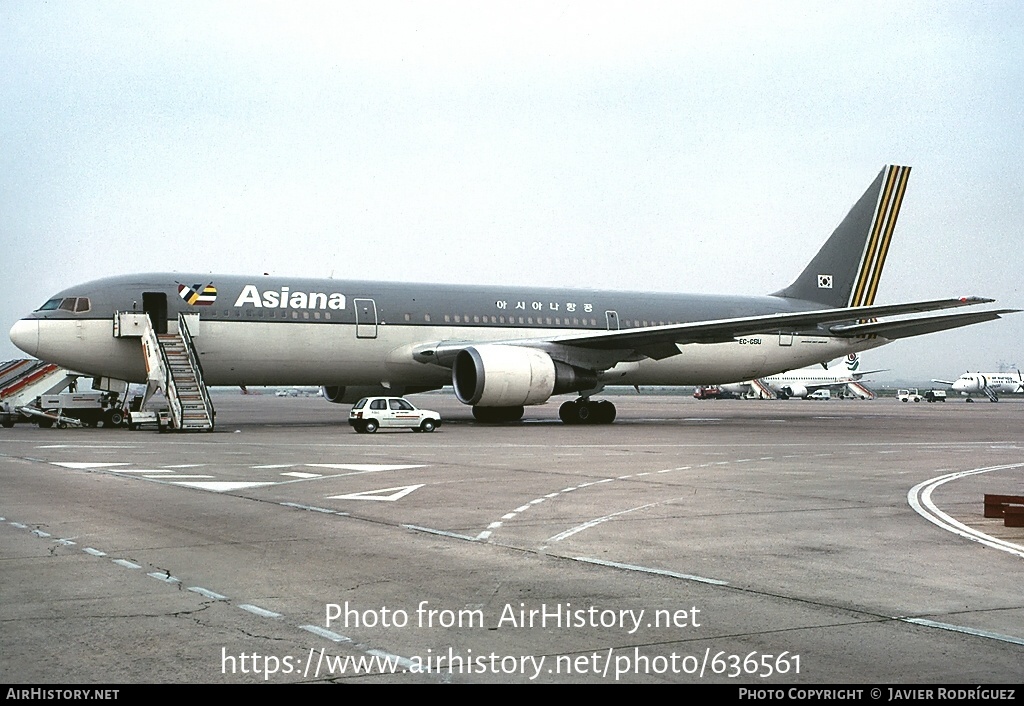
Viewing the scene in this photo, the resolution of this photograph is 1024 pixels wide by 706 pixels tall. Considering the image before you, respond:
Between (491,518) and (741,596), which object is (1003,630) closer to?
(741,596)

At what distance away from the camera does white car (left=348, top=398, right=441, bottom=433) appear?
29.7 metres

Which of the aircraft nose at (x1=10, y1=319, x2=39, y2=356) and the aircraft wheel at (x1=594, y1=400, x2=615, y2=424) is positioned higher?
the aircraft nose at (x1=10, y1=319, x2=39, y2=356)

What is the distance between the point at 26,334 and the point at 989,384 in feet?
307

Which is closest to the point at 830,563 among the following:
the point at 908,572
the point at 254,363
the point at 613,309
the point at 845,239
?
the point at 908,572

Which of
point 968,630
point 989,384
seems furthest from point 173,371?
point 989,384

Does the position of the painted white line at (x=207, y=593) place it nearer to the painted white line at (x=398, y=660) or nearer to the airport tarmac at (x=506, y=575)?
the airport tarmac at (x=506, y=575)

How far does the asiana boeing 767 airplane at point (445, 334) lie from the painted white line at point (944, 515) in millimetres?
14651

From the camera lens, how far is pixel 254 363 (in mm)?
31594

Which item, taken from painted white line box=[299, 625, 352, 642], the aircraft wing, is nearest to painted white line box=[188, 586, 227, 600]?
painted white line box=[299, 625, 352, 642]

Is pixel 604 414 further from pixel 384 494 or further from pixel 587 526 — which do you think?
pixel 587 526

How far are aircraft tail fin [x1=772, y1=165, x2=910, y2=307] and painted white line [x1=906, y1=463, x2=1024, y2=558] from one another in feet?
79.1

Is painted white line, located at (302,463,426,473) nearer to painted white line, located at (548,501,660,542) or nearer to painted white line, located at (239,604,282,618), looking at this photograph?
painted white line, located at (548,501,660,542)

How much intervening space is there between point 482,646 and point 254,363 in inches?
1054
